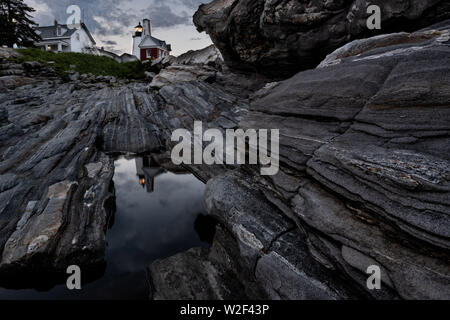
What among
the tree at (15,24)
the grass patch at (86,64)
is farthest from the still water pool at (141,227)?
the tree at (15,24)

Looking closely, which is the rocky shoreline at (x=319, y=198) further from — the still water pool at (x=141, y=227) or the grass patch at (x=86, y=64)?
the grass patch at (x=86, y=64)

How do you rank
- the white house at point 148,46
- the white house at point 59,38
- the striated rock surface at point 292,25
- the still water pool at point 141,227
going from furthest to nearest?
1. the white house at point 59,38
2. the white house at point 148,46
3. the striated rock surface at point 292,25
4. the still water pool at point 141,227

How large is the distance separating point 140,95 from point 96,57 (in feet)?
122

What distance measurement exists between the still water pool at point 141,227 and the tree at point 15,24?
49.4m

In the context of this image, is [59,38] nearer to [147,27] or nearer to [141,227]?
[147,27]

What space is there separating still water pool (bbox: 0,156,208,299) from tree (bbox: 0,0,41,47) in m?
49.4

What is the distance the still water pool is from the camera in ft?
21.4

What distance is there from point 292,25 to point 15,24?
193 ft

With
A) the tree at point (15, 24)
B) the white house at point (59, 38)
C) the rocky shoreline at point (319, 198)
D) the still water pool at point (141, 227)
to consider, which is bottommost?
Result: the still water pool at point (141, 227)

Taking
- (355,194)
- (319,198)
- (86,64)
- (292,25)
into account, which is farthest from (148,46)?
(355,194)

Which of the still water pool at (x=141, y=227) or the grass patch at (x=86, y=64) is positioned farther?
the grass patch at (x=86, y=64)

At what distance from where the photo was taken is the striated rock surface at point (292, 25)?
8.55 metres

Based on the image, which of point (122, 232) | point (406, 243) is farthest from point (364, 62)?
point (122, 232)
